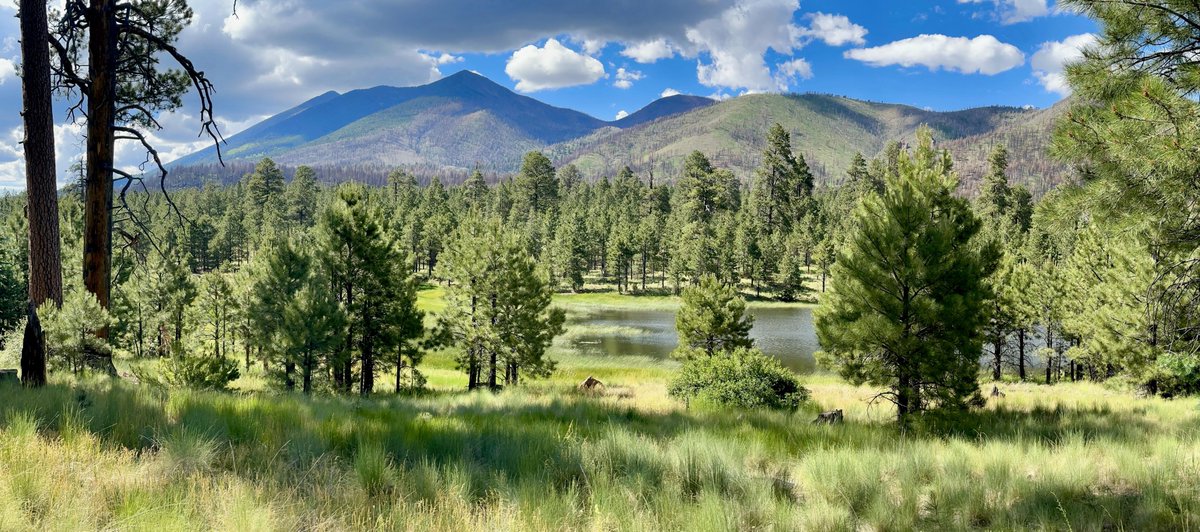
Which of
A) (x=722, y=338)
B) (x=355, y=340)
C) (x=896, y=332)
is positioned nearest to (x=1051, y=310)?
(x=722, y=338)

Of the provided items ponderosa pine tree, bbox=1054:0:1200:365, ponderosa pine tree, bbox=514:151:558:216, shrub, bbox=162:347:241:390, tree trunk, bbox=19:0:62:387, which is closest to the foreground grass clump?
tree trunk, bbox=19:0:62:387

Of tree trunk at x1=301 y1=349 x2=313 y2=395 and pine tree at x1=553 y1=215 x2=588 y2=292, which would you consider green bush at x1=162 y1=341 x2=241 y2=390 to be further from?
pine tree at x1=553 y1=215 x2=588 y2=292

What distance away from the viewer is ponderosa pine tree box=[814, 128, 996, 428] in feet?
40.3

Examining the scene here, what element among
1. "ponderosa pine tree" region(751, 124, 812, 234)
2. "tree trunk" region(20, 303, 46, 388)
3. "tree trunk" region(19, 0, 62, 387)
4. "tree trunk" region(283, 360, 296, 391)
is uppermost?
"ponderosa pine tree" region(751, 124, 812, 234)

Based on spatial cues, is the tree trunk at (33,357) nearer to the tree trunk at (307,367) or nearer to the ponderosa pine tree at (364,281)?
the tree trunk at (307,367)

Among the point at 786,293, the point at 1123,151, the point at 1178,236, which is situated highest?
the point at 1123,151

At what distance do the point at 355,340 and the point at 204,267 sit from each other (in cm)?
8613

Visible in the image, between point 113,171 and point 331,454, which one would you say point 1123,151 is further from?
point 113,171

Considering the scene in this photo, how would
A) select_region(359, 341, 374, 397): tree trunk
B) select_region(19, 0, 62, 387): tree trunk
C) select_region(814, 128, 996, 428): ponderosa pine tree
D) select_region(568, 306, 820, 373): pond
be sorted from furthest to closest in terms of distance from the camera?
select_region(568, 306, 820, 373): pond < select_region(359, 341, 374, 397): tree trunk < select_region(814, 128, 996, 428): ponderosa pine tree < select_region(19, 0, 62, 387): tree trunk

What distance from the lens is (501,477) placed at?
416 centimetres

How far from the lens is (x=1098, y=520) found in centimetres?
399

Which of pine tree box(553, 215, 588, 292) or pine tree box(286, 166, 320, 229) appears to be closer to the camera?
pine tree box(553, 215, 588, 292)

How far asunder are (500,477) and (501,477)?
1.2 inches

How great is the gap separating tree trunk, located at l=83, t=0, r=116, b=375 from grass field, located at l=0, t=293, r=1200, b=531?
18.8 feet
